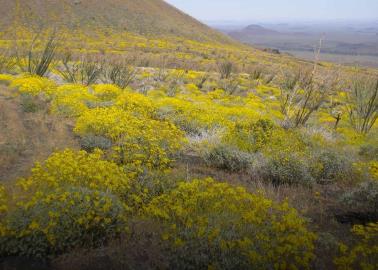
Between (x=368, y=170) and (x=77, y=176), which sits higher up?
(x=77, y=176)

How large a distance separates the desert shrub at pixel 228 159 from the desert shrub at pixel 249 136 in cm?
65

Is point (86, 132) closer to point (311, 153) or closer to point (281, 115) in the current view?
point (311, 153)

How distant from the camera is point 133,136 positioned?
266 inches

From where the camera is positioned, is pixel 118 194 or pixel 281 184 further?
pixel 281 184

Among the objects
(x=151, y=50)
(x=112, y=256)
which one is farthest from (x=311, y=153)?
(x=151, y=50)

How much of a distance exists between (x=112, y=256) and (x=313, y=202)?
10.2 ft

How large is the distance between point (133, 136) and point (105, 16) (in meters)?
45.9

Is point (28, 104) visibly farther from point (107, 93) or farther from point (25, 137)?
point (107, 93)

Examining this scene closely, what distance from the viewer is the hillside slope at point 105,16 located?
43.1 metres

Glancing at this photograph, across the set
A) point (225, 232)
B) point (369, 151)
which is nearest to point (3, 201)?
point (225, 232)

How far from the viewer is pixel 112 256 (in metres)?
3.85

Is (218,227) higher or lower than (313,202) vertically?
higher

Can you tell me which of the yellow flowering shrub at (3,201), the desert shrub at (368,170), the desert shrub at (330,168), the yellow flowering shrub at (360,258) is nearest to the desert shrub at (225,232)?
the yellow flowering shrub at (360,258)

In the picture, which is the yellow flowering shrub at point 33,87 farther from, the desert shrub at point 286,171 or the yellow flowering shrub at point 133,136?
the desert shrub at point 286,171
